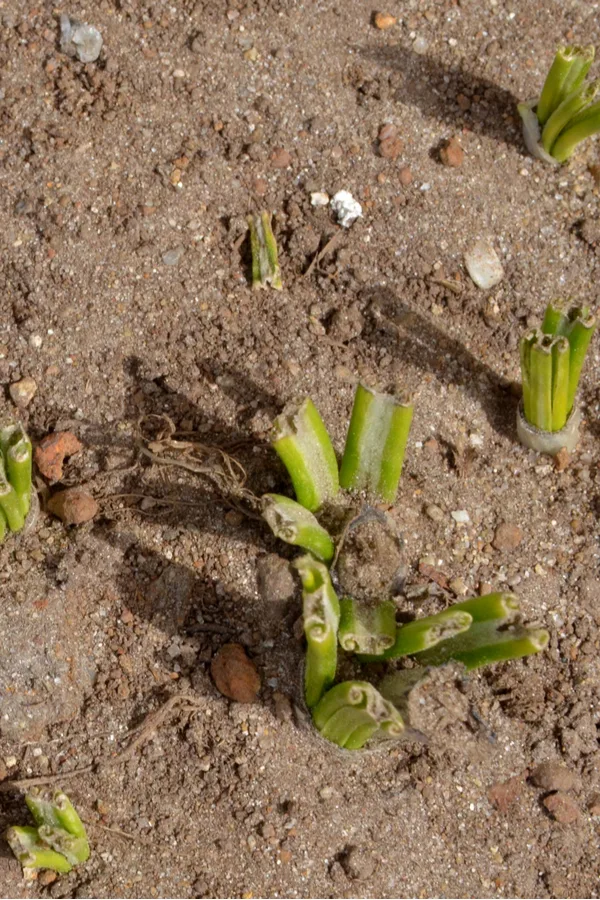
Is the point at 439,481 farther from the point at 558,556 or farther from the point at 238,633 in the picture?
the point at 238,633

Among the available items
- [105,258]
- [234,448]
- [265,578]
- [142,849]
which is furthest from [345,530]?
[105,258]

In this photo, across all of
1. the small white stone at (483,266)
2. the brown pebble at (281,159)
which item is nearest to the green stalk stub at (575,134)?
the small white stone at (483,266)

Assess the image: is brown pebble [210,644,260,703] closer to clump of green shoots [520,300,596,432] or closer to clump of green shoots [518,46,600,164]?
clump of green shoots [520,300,596,432]

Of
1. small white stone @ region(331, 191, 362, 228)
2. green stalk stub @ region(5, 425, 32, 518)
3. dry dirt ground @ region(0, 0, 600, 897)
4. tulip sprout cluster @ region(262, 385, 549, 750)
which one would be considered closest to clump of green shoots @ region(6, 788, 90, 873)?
dry dirt ground @ region(0, 0, 600, 897)

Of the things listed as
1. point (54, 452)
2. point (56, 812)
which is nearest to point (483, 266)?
point (54, 452)

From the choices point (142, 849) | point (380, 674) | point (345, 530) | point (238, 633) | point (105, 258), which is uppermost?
point (105, 258)

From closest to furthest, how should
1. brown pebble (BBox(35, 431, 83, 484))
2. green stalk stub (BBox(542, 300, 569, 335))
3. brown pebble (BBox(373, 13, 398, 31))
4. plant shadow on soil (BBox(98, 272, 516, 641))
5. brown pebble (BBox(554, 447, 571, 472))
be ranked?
1. green stalk stub (BBox(542, 300, 569, 335))
2. plant shadow on soil (BBox(98, 272, 516, 641))
3. brown pebble (BBox(35, 431, 83, 484))
4. brown pebble (BBox(554, 447, 571, 472))
5. brown pebble (BBox(373, 13, 398, 31))
